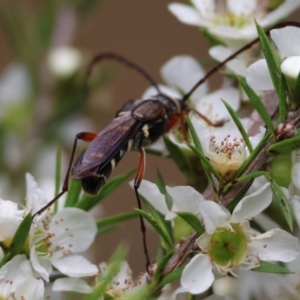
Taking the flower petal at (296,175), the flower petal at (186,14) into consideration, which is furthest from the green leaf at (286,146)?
the flower petal at (186,14)

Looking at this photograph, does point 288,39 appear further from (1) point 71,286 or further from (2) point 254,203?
(1) point 71,286

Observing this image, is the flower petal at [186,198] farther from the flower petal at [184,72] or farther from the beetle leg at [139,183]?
the flower petal at [184,72]

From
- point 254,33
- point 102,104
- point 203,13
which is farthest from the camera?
point 102,104

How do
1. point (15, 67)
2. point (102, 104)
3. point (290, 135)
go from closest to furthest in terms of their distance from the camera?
1. point (290, 135)
2. point (102, 104)
3. point (15, 67)

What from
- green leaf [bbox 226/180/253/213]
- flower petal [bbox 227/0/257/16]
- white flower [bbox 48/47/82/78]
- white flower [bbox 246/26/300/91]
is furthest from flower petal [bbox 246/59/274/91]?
white flower [bbox 48/47/82/78]

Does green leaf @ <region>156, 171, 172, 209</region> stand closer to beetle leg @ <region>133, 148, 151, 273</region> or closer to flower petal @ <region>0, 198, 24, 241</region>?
beetle leg @ <region>133, 148, 151, 273</region>

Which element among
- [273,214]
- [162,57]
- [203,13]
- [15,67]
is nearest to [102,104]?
[15,67]

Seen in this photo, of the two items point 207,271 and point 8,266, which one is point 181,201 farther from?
point 8,266
